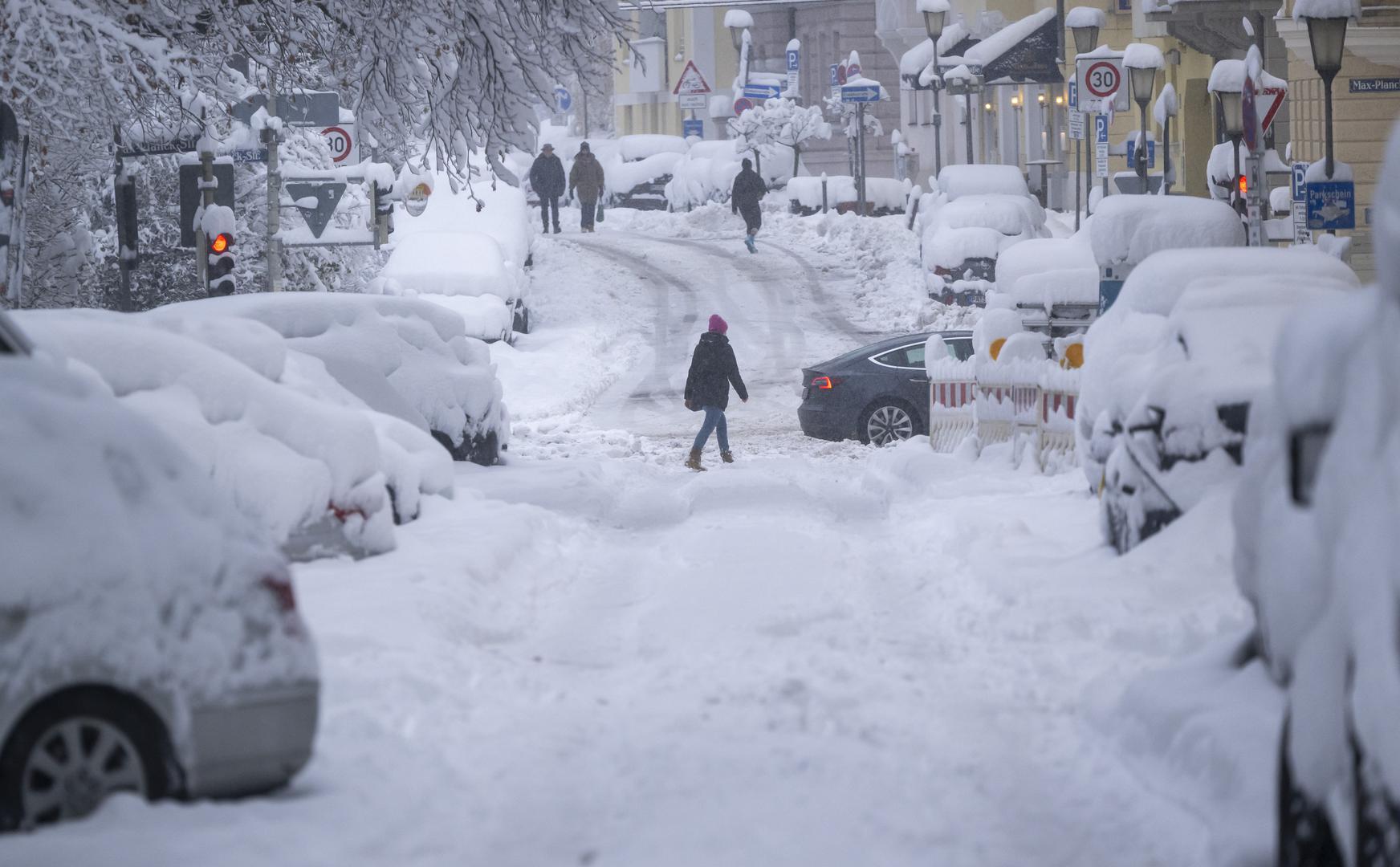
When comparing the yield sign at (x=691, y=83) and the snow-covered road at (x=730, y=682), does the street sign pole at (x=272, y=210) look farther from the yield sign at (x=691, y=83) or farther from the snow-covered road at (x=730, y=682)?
the yield sign at (x=691, y=83)

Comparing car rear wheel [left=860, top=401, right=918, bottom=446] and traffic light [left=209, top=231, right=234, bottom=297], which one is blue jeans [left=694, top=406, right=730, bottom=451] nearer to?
car rear wheel [left=860, top=401, right=918, bottom=446]

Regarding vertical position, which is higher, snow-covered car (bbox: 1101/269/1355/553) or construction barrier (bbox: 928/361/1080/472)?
snow-covered car (bbox: 1101/269/1355/553)

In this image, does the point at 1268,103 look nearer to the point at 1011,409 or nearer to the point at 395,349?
the point at 1011,409

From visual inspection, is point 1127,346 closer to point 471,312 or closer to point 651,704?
point 651,704

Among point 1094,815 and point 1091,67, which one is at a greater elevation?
point 1091,67

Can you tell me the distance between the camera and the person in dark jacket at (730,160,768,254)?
4169cm

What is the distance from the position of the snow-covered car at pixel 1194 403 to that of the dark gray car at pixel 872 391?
9.77 metres

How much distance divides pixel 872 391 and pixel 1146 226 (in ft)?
17.4

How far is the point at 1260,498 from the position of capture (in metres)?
4.88

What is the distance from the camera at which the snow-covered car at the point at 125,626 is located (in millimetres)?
5238

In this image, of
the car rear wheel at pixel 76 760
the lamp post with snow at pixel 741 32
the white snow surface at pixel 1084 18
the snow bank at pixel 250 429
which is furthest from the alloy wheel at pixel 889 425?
the lamp post with snow at pixel 741 32

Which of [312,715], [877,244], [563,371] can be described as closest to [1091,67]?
[563,371]

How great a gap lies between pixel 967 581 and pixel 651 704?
12.3 ft

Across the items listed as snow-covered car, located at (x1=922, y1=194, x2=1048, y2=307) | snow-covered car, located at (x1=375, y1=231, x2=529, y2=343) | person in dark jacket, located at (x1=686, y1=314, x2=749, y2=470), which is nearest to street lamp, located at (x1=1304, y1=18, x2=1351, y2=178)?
person in dark jacket, located at (x1=686, y1=314, x2=749, y2=470)
